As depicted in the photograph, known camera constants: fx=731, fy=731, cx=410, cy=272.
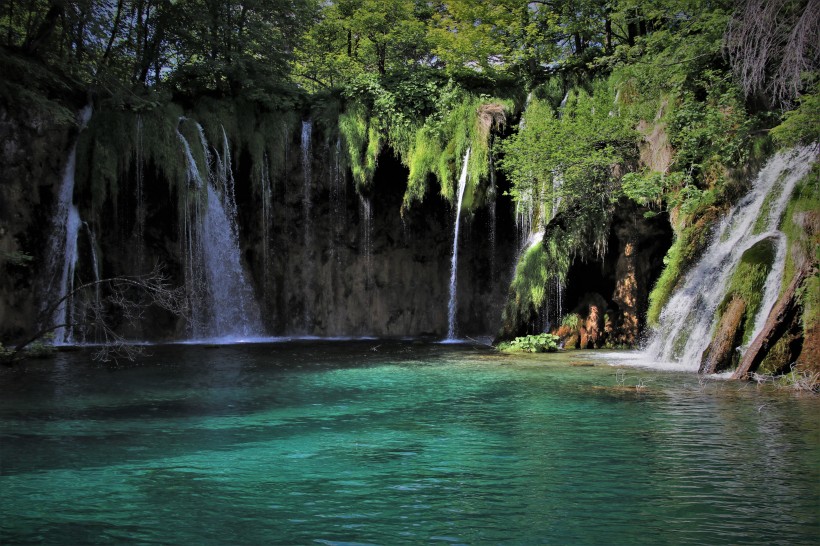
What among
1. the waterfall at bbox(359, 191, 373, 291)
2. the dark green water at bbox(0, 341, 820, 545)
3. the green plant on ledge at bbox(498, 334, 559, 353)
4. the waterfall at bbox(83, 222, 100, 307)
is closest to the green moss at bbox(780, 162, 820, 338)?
the dark green water at bbox(0, 341, 820, 545)

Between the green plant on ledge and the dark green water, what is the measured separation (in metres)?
4.78

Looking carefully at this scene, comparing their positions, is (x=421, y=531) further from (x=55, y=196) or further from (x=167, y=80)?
(x=167, y=80)

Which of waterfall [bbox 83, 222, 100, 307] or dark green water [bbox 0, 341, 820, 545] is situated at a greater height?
waterfall [bbox 83, 222, 100, 307]

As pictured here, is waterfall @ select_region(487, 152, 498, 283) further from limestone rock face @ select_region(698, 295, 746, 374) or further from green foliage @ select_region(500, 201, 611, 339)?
limestone rock face @ select_region(698, 295, 746, 374)

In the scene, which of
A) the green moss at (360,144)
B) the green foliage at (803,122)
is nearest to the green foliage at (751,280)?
the green foliage at (803,122)

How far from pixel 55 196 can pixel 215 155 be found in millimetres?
4446

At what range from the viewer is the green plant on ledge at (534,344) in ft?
52.6

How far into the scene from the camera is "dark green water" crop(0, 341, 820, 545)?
4.45 meters

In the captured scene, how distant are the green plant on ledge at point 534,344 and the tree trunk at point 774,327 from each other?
19.1 ft

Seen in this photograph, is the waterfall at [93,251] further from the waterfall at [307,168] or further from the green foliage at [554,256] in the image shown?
the green foliage at [554,256]

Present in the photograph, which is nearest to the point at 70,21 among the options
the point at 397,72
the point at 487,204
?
the point at 397,72

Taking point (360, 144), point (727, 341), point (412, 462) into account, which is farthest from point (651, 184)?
point (412, 462)

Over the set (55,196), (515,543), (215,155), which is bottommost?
(515,543)

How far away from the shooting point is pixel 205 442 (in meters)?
6.96
